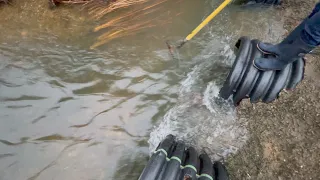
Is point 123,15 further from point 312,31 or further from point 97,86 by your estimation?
point 312,31

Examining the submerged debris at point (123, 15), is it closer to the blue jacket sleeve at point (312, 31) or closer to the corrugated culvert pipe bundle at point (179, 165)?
the corrugated culvert pipe bundle at point (179, 165)

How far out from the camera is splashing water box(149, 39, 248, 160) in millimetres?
3795

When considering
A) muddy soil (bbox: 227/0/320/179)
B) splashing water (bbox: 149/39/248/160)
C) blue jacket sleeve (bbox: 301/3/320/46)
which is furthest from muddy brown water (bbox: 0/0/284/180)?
blue jacket sleeve (bbox: 301/3/320/46)

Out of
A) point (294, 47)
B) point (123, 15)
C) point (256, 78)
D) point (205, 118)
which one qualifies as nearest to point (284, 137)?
point (256, 78)

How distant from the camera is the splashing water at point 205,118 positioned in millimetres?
3795

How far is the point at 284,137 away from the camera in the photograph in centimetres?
373

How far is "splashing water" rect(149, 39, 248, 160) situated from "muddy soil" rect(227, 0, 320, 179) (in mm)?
141

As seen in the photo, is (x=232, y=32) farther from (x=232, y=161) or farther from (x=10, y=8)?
(x=10, y=8)

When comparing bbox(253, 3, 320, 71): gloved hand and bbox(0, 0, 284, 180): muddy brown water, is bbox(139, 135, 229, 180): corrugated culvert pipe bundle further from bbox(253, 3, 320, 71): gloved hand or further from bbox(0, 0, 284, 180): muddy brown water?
bbox(253, 3, 320, 71): gloved hand

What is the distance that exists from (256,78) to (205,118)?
80 cm

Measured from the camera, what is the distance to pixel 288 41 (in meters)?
3.45

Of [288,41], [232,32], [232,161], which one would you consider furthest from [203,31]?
[232,161]

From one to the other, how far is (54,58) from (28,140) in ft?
3.68

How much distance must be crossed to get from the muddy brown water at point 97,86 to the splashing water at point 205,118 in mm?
13
